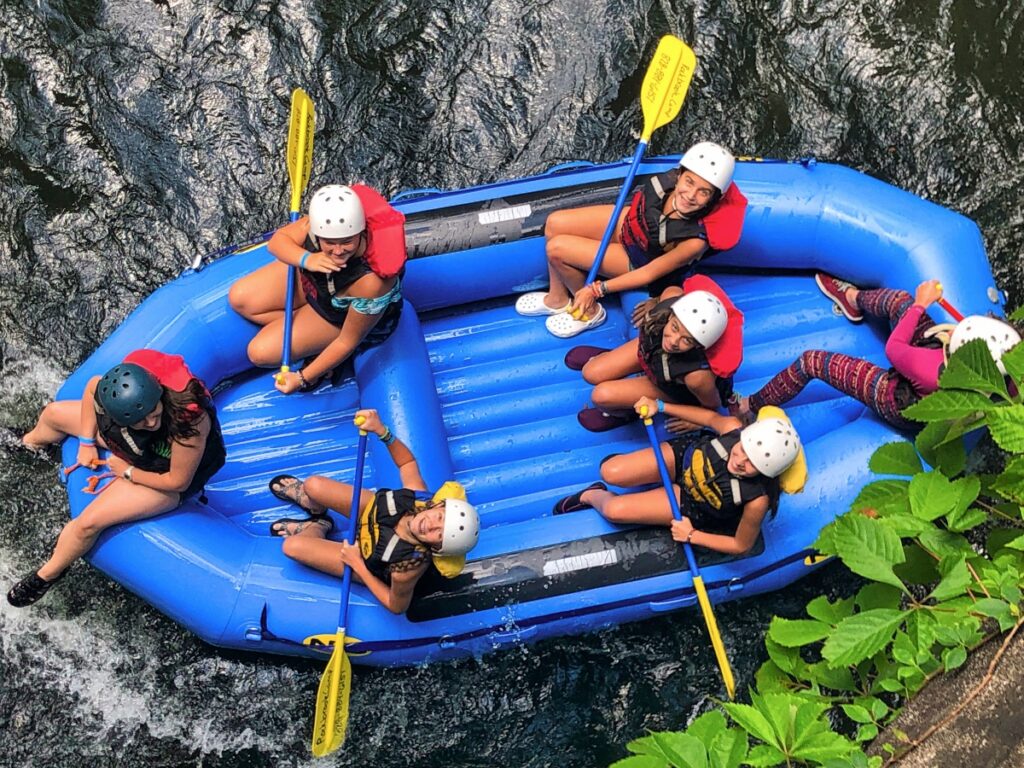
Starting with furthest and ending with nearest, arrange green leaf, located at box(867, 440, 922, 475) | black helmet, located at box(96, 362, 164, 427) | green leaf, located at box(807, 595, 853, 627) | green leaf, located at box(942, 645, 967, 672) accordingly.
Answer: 1. black helmet, located at box(96, 362, 164, 427)
2. green leaf, located at box(807, 595, 853, 627)
3. green leaf, located at box(867, 440, 922, 475)
4. green leaf, located at box(942, 645, 967, 672)

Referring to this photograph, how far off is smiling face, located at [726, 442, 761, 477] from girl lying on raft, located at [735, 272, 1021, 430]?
0.53 metres

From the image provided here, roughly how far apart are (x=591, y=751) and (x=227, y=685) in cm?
151

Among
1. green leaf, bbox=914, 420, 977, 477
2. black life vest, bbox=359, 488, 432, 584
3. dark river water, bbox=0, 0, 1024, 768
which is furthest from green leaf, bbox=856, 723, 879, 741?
dark river water, bbox=0, 0, 1024, 768

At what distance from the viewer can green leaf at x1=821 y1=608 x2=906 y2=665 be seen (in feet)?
5.39

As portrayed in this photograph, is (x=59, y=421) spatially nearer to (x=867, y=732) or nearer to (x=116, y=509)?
(x=116, y=509)

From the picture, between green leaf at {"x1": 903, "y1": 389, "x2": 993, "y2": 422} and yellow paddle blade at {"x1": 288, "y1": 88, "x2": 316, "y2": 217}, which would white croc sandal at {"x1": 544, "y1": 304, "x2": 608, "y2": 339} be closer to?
yellow paddle blade at {"x1": 288, "y1": 88, "x2": 316, "y2": 217}

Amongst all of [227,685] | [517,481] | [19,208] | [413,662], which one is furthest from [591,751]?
[19,208]

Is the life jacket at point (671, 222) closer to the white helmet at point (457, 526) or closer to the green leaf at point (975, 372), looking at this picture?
the white helmet at point (457, 526)

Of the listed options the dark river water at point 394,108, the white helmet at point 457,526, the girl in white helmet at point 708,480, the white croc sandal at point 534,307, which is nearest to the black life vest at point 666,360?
the girl in white helmet at point 708,480

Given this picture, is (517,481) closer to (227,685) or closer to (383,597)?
(383,597)

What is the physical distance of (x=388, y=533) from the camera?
114 inches

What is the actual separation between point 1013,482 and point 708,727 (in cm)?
75

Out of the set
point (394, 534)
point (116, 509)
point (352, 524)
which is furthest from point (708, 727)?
point (116, 509)

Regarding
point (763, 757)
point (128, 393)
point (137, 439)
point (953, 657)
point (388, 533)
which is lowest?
point (388, 533)
